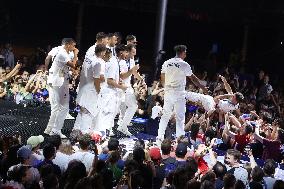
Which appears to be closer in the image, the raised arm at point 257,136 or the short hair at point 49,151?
the short hair at point 49,151

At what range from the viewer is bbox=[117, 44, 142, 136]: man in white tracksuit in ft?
35.9

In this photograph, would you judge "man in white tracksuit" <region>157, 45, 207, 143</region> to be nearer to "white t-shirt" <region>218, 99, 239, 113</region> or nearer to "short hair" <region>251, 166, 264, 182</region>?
"white t-shirt" <region>218, 99, 239, 113</region>

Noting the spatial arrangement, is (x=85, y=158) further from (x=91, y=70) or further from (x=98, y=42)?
(x=98, y=42)

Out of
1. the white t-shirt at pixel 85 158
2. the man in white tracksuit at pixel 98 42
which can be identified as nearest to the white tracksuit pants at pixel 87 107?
the man in white tracksuit at pixel 98 42

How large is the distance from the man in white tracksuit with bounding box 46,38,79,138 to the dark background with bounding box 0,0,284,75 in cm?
1212

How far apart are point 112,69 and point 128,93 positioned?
1.28 m

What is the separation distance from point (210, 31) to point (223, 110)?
12.4 metres

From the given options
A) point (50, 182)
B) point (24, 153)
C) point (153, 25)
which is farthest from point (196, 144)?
point (153, 25)

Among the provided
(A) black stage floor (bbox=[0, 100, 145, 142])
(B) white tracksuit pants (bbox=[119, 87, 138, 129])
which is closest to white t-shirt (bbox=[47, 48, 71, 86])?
(A) black stage floor (bbox=[0, 100, 145, 142])

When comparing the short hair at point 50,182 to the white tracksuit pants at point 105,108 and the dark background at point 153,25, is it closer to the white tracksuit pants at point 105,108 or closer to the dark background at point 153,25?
the white tracksuit pants at point 105,108

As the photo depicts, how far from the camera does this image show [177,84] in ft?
34.6

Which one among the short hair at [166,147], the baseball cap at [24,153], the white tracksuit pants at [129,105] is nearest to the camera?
the baseball cap at [24,153]

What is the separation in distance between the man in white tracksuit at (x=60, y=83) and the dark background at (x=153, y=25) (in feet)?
39.8

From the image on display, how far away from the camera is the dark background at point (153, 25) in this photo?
22312 mm
